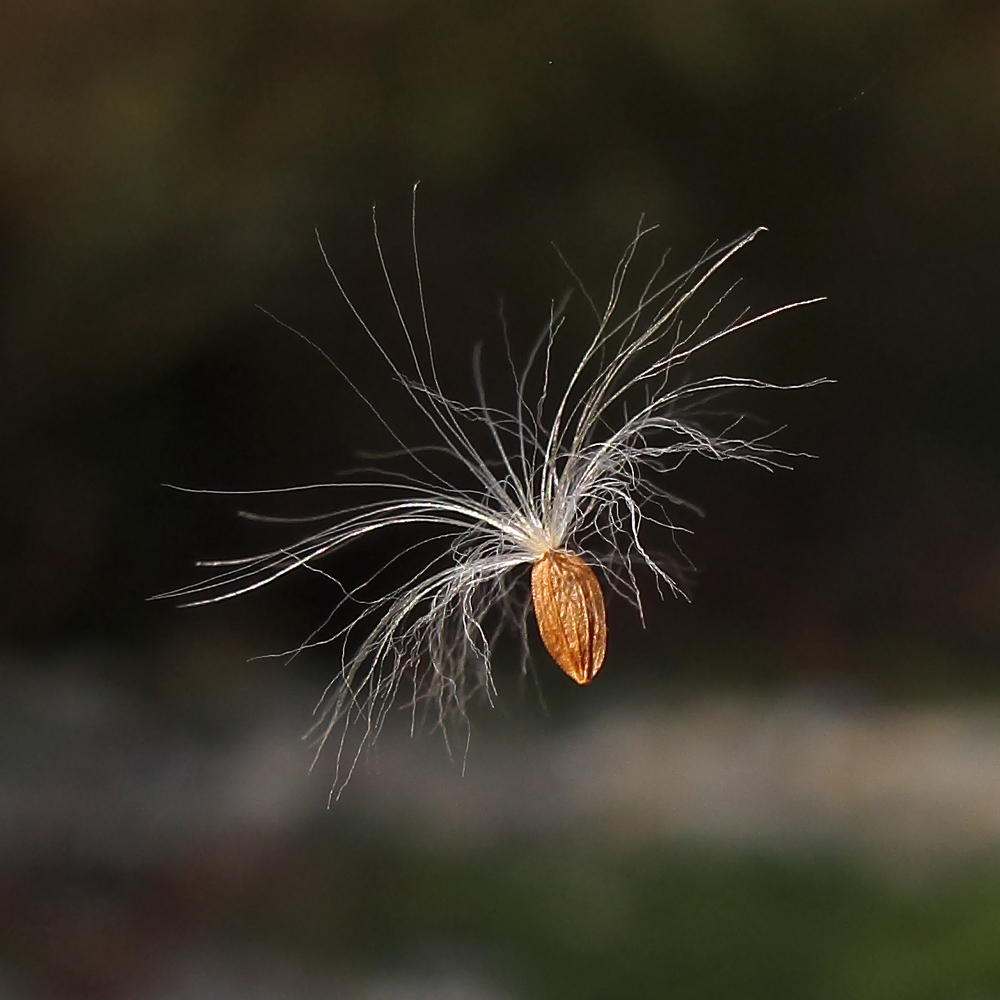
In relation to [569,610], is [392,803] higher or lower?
lower

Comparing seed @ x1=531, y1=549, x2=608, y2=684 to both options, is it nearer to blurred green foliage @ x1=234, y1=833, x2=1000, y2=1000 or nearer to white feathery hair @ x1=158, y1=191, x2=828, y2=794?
white feathery hair @ x1=158, y1=191, x2=828, y2=794

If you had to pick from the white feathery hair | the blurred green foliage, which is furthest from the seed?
the blurred green foliage

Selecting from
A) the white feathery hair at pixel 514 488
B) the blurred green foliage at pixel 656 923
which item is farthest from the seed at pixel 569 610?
the blurred green foliage at pixel 656 923

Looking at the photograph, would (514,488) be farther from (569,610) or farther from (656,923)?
(656,923)

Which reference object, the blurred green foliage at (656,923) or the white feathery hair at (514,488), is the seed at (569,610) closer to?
the white feathery hair at (514,488)

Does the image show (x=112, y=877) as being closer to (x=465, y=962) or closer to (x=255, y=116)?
(x=465, y=962)

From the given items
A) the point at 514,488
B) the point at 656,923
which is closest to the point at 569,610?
the point at 514,488
